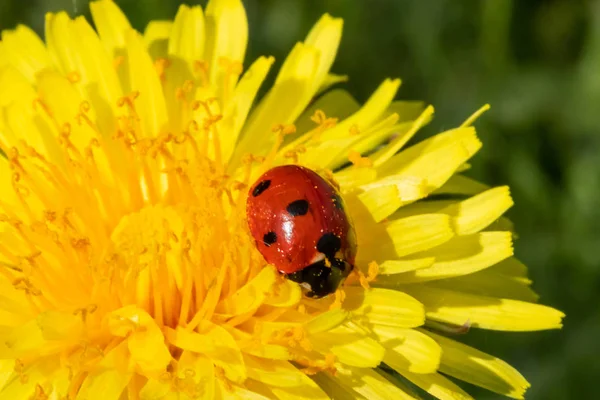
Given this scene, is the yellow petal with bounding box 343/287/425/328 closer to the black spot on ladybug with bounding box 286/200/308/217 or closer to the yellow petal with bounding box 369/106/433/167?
the black spot on ladybug with bounding box 286/200/308/217

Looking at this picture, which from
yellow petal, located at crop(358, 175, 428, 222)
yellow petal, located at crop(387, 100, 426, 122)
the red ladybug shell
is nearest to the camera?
the red ladybug shell

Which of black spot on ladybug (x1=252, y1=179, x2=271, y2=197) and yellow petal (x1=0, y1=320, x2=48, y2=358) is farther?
black spot on ladybug (x1=252, y1=179, x2=271, y2=197)

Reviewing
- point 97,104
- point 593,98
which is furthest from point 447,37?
point 97,104

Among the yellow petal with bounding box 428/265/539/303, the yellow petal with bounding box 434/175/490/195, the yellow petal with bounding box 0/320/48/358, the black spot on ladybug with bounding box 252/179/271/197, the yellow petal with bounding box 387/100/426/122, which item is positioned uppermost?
the yellow petal with bounding box 387/100/426/122

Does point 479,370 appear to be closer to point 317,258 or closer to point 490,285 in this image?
point 490,285

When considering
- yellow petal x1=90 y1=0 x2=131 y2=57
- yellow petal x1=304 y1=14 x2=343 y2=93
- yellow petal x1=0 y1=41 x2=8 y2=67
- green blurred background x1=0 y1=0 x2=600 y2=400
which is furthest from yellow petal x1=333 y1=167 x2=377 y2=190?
yellow petal x1=0 y1=41 x2=8 y2=67

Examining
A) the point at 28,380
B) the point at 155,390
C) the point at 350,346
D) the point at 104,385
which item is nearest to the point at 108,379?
the point at 104,385
